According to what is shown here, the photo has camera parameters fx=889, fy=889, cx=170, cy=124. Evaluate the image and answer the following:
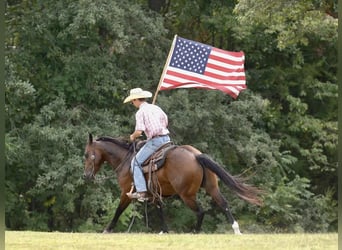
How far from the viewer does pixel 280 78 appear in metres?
25.6

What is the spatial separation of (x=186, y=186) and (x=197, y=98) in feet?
38.1

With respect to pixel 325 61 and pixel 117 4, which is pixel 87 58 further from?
pixel 325 61

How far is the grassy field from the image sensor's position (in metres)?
8.83

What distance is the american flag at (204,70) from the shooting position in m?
13.7

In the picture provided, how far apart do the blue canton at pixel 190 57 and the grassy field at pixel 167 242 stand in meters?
4.19

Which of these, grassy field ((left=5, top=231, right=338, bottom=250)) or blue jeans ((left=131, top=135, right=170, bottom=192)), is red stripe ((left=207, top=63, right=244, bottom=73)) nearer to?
blue jeans ((left=131, top=135, right=170, bottom=192))

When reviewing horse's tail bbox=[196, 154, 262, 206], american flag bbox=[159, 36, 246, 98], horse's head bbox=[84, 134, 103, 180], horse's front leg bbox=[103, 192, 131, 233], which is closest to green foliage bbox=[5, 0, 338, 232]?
american flag bbox=[159, 36, 246, 98]

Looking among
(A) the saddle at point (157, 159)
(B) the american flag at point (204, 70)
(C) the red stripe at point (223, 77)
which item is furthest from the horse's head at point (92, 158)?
(C) the red stripe at point (223, 77)

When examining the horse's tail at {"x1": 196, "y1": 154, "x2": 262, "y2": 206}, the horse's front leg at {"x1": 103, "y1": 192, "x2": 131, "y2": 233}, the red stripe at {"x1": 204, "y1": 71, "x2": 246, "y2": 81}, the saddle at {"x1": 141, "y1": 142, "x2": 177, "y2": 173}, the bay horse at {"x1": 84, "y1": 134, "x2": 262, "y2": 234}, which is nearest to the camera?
the horse's tail at {"x1": 196, "y1": 154, "x2": 262, "y2": 206}

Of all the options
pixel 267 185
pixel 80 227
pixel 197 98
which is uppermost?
pixel 197 98

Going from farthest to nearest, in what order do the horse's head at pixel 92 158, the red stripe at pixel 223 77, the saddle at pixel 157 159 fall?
the red stripe at pixel 223 77, the horse's head at pixel 92 158, the saddle at pixel 157 159

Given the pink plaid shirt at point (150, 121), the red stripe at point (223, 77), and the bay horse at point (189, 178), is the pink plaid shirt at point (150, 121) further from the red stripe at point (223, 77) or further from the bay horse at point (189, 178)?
the red stripe at point (223, 77)

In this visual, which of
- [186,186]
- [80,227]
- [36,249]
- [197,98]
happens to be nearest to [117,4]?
[197,98]

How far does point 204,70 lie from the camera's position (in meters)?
13.9
